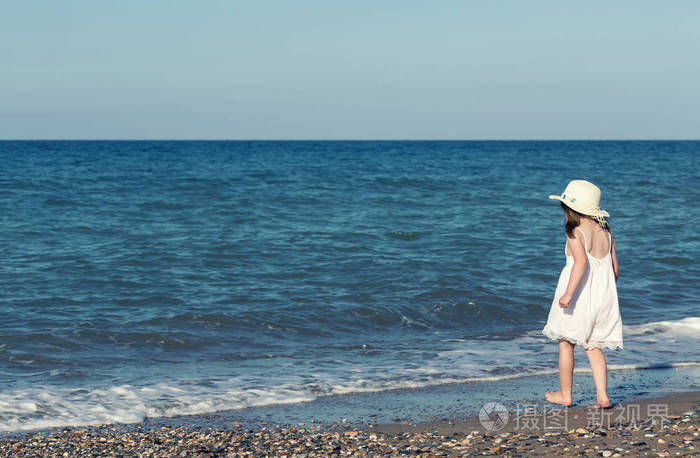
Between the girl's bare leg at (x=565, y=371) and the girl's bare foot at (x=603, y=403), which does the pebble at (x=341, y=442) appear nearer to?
the girl's bare foot at (x=603, y=403)

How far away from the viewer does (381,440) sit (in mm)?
4902

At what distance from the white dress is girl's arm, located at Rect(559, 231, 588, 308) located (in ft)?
0.28

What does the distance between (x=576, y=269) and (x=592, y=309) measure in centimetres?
38

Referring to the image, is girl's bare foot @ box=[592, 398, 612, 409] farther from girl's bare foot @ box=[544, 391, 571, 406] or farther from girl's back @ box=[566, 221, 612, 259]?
girl's back @ box=[566, 221, 612, 259]

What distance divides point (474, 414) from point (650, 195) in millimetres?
21889

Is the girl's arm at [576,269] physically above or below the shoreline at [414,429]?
above

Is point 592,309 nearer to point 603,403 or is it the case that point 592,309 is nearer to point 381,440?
point 603,403

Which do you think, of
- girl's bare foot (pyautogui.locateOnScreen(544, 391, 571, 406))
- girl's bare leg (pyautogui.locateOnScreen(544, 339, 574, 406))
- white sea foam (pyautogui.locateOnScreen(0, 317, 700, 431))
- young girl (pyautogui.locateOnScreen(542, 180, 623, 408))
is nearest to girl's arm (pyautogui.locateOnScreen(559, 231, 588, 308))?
young girl (pyautogui.locateOnScreen(542, 180, 623, 408))

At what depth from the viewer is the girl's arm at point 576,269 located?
206 inches

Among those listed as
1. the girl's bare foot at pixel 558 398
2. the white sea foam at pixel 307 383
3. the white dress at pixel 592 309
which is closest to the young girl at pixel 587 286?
the white dress at pixel 592 309

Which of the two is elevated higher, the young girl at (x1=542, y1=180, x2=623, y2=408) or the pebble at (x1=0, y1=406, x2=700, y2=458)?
the young girl at (x1=542, y1=180, x2=623, y2=408)

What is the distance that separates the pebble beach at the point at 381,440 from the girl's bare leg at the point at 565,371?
139mm

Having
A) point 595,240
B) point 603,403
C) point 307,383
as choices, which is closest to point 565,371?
point 603,403

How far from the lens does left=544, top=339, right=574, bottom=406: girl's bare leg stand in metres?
5.55
